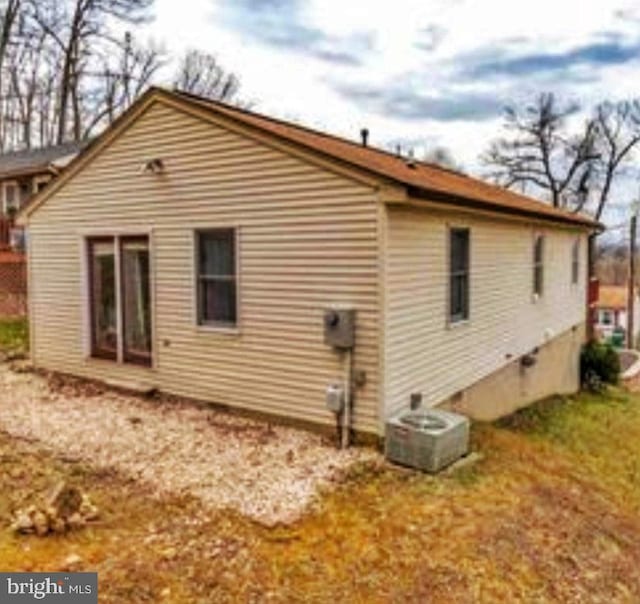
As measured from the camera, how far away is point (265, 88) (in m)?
35.5

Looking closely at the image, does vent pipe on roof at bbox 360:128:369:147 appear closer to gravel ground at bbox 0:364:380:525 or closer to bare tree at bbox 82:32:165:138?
gravel ground at bbox 0:364:380:525

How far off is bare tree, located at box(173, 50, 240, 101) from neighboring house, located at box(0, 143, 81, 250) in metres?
14.9

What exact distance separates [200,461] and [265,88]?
31452 mm

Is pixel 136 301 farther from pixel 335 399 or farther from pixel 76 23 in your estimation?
pixel 76 23

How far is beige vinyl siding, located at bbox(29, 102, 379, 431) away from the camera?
734cm

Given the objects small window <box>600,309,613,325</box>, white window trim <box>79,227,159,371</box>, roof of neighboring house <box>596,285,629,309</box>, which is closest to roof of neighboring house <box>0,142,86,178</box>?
white window trim <box>79,227,159,371</box>

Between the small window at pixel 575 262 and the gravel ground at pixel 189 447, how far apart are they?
35.4 feet

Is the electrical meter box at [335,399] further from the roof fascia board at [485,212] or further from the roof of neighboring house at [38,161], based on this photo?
the roof of neighboring house at [38,161]

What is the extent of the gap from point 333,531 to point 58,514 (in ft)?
7.23

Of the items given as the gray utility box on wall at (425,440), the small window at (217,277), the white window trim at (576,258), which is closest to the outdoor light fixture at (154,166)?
the small window at (217,277)

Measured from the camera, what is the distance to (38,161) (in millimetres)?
21469

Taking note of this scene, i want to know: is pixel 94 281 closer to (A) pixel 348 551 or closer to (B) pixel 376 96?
(A) pixel 348 551

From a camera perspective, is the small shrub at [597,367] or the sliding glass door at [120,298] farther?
the small shrub at [597,367]

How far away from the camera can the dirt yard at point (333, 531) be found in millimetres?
4762
